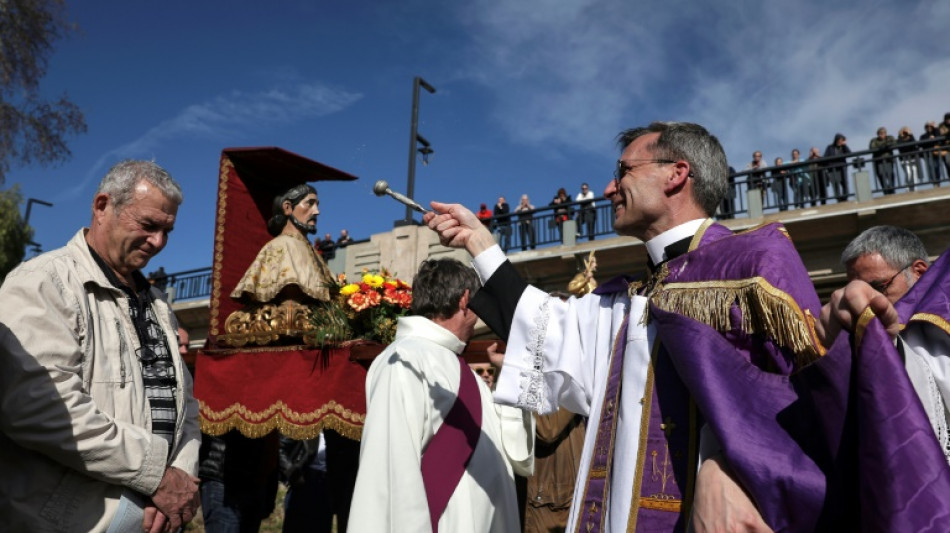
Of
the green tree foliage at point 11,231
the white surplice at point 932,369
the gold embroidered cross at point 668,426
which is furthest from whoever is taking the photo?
the green tree foliage at point 11,231

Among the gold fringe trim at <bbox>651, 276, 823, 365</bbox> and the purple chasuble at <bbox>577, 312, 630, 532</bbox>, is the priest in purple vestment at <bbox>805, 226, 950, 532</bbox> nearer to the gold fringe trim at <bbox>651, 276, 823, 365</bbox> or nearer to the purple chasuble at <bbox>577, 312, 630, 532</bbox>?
the gold fringe trim at <bbox>651, 276, 823, 365</bbox>

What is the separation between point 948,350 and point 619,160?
1153 mm

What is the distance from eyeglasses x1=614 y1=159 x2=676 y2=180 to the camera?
2.55 m

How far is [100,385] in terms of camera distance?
107 inches

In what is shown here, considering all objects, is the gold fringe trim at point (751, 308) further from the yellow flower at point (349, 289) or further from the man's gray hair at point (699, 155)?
the yellow flower at point (349, 289)

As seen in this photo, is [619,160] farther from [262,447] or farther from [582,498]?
[262,447]

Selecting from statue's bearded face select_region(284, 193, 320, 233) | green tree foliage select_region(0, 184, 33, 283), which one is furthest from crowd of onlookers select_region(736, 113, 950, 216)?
green tree foliage select_region(0, 184, 33, 283)

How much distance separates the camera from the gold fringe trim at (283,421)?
4.72 metres

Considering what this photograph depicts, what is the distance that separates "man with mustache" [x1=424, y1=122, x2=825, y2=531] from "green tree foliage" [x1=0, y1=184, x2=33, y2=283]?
20071mm

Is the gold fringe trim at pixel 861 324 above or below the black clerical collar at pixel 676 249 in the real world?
below

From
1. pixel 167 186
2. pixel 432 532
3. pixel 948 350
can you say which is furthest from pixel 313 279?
pixel 948 350

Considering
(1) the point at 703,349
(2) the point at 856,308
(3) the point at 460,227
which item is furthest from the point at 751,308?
(3) the point at 460,227

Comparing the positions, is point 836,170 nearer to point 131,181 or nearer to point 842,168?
point 842,168

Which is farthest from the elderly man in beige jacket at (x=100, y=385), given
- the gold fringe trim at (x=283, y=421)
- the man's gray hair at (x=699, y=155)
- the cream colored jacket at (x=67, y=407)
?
the man's gray hair at (x=699, y=155)
